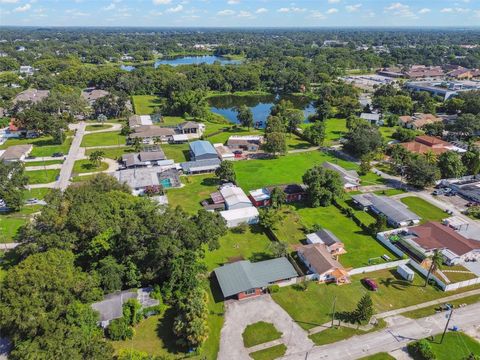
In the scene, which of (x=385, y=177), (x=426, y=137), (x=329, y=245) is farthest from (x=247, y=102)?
(x=329, y=245)

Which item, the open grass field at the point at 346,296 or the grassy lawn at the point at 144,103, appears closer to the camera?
the open grass field at the point at 346,296

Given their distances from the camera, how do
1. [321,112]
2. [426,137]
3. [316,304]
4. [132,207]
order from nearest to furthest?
1. [316,304]
2. [132,207]
3. [426,137]
4. [321,112]

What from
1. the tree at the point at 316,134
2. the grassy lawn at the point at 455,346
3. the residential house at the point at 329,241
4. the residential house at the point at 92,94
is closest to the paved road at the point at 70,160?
the residential house at the point at 92,94

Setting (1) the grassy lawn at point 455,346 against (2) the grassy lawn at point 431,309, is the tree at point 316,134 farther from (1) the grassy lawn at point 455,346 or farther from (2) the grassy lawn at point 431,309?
(1) the grassy lawn at point 455,346

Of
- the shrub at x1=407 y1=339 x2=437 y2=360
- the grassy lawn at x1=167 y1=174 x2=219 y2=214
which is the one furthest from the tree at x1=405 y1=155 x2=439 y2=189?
the shrub at x1=407 y1=339 x2=437 y2=360

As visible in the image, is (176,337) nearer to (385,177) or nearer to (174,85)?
(385,177)

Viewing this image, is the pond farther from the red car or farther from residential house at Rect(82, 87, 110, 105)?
the red car
